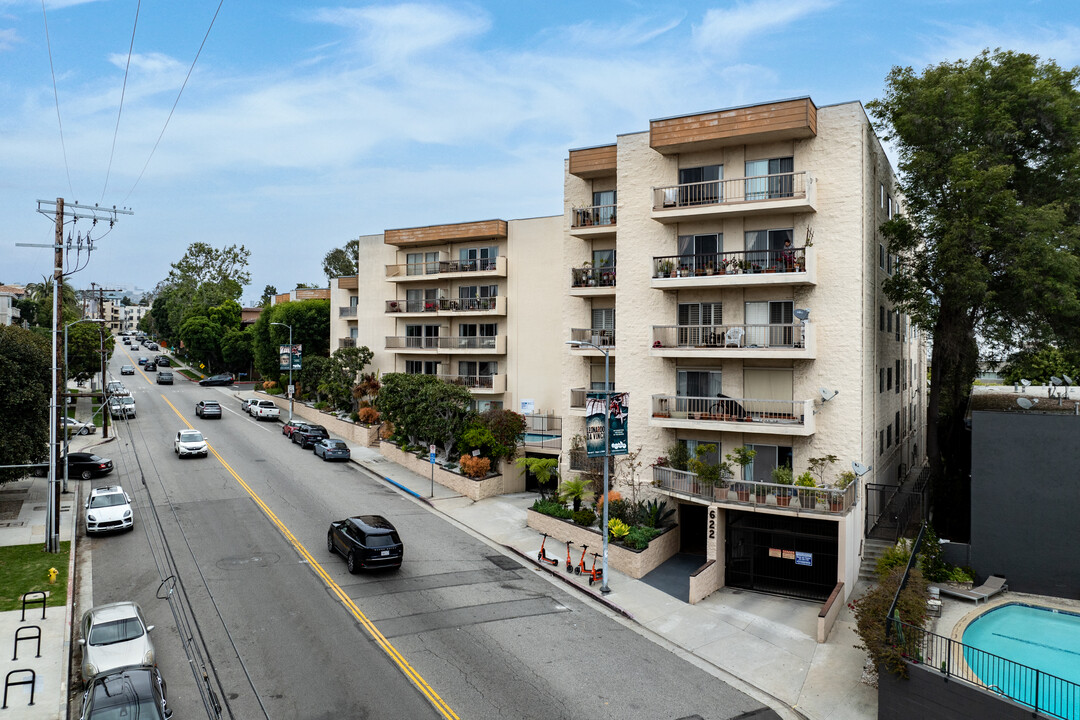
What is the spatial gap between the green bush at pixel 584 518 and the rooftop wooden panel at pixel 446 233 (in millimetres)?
20139

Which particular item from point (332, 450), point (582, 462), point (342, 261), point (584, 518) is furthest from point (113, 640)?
point (342, 261)

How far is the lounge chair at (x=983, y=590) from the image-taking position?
1909cm

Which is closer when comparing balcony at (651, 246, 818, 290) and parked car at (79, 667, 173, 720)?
parked car at (79, 667, 173, 720)

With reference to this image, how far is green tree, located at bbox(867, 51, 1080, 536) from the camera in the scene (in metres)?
22.7

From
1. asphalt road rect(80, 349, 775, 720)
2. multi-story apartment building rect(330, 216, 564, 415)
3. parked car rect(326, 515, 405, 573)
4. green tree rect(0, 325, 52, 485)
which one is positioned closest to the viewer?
asphalt road rect(80, 349, 775, 720)

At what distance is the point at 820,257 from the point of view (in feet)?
77.5

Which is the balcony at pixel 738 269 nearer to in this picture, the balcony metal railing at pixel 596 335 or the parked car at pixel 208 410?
the balcony metal railing at pixel 596 335

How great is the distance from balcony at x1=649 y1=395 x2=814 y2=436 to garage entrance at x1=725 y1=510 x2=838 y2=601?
3020mm

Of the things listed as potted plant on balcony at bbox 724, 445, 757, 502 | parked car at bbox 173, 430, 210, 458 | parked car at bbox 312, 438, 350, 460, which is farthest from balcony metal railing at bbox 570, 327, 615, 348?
parked car at bbox 173, 430, 210, 458

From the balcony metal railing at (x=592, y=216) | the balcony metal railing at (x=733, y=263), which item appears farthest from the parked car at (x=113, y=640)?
the balcony metal railing at (x=592, y=216)

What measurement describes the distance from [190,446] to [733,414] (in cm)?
2931

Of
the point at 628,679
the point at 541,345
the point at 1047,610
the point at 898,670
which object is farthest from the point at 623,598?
the point at 541,345

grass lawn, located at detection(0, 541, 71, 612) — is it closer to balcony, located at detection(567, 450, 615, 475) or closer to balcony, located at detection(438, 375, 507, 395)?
balcony, located at detection(567, 450, 615, 475)

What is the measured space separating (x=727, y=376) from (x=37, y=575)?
2367 centimetres
